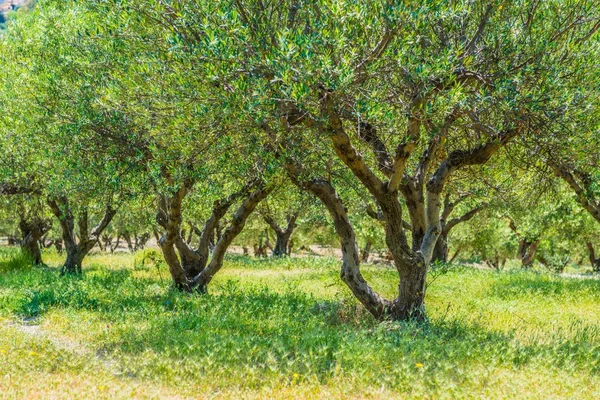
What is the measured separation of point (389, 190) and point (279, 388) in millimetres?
5004

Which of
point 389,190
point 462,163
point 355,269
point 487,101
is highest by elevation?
point 487,101

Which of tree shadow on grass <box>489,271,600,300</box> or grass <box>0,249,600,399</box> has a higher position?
tree shadow on grass <box>489,271,600,300</box>

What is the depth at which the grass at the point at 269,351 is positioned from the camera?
6062mm

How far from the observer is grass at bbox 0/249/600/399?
606 centimetres

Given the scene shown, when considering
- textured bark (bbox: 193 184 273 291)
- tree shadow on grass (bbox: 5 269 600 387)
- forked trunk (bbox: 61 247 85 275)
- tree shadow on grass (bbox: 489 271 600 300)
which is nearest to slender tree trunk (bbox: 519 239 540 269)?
tree shadow on grass (bbox: 489 271 600 300)

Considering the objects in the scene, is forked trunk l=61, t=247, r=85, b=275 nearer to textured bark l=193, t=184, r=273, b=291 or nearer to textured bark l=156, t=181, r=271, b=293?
textured bark l=156, t=181, r=271, b=293

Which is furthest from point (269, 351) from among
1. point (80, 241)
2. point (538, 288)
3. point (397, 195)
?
point (80, 241)

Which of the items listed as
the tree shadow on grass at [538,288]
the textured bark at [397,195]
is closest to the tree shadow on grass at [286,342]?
the textured bark at [397,195]

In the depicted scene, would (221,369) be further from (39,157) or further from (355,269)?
(39,157)

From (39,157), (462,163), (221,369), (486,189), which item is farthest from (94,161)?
(486,189)

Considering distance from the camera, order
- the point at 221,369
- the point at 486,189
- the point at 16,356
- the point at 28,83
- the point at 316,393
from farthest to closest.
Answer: the point at 486,189 < the point at 28,83 < the point at 16,356 < the point at 221,369 < the point at 316,393

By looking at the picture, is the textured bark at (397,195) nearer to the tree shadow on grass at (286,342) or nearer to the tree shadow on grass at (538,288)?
the tree shadow on grass at (286,342)

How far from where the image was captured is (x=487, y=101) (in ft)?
25.9

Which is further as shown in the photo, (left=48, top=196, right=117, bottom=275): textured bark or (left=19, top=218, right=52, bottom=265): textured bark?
(left=19, top=218, right=52, bottom=265): textured bark
